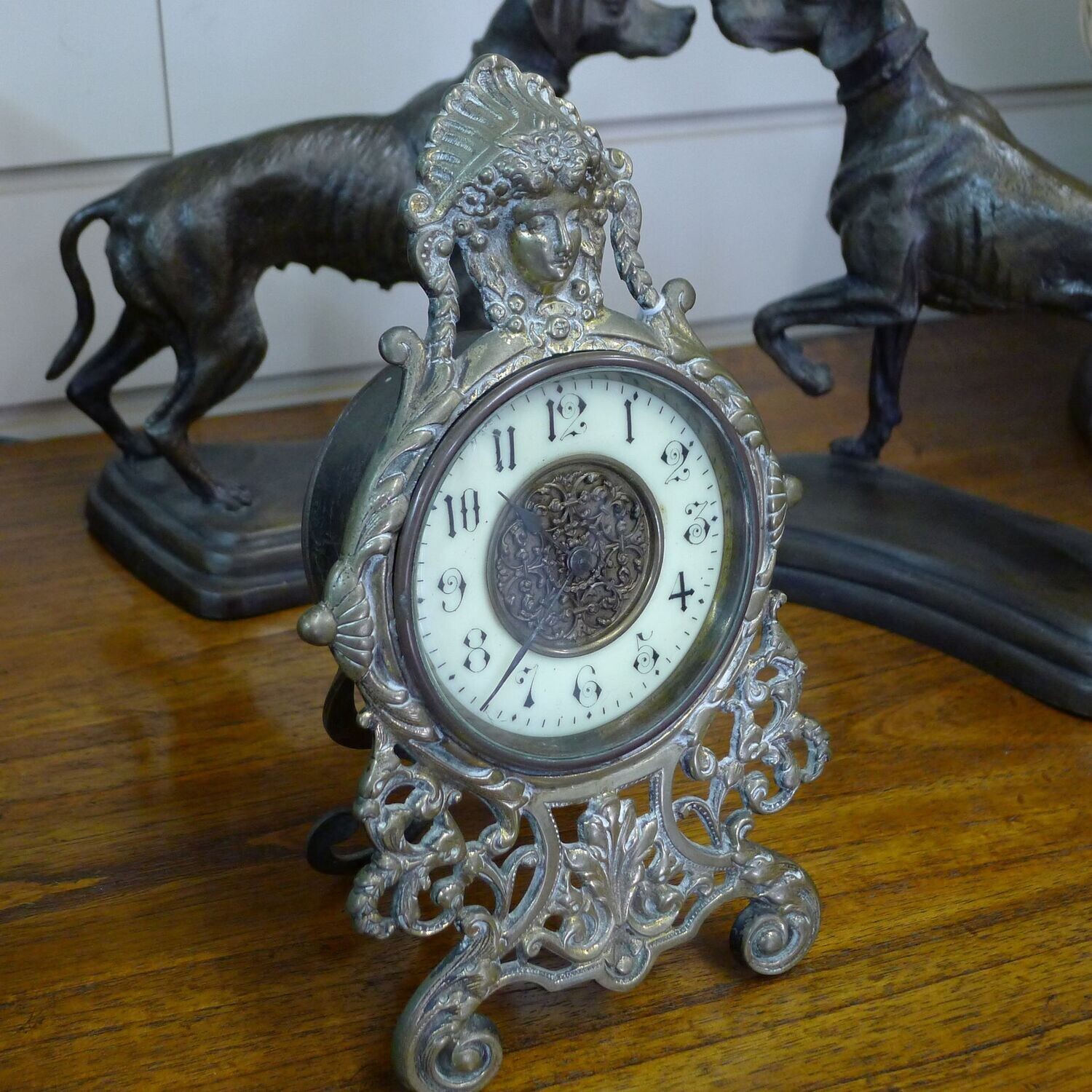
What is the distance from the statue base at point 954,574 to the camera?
84cm

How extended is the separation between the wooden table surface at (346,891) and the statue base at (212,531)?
0.02m

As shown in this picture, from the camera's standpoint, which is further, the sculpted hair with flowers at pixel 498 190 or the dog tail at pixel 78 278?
the dog tail at pixel 78 278

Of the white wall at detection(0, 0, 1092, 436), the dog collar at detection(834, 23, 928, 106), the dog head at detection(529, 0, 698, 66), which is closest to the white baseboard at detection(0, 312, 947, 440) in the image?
the white wall at detection(0, 0, 1092, 436)

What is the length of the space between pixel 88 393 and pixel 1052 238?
2.14 ft

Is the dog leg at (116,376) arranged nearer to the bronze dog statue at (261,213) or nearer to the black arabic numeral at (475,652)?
the bronze dog statue at (261,213)

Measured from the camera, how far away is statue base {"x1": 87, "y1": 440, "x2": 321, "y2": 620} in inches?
36.9

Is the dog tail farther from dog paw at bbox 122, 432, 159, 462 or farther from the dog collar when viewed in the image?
the dog collar

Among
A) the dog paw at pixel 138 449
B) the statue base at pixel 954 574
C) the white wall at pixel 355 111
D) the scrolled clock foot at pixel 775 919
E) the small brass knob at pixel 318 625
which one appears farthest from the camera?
the white wall at pixel 355 111

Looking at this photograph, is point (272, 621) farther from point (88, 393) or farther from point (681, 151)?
point (681, 151)

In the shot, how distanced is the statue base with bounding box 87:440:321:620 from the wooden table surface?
17mm

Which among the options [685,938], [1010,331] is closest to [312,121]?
[685,938]

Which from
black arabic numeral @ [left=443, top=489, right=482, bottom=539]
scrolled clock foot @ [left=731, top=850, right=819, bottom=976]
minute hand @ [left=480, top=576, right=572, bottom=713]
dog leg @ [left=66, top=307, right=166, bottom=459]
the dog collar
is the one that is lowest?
scrolled clock foot @ [left=731, top=850, right=819, bottom=976]

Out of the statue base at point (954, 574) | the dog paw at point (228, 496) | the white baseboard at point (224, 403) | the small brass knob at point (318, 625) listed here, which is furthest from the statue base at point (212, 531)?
the small brass knob at point (318, 625)

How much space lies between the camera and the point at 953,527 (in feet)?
3.11
